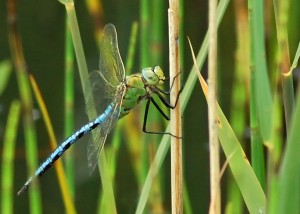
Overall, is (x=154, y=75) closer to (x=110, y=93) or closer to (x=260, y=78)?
(x=110, y=93)

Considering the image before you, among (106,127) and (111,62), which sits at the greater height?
(111,62)

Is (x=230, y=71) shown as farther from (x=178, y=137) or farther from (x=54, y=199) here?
(x=178, y=137)

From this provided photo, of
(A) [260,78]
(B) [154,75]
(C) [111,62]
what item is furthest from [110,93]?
(A) [260,78]

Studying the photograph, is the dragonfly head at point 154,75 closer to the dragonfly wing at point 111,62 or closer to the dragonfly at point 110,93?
the dragonfly at point 110,93

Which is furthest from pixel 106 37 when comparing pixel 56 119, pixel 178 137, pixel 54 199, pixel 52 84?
pixel 52 84

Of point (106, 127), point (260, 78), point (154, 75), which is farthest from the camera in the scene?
point (106, 127)

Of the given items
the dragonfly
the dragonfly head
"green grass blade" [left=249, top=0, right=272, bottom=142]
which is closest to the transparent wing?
the dragonfly

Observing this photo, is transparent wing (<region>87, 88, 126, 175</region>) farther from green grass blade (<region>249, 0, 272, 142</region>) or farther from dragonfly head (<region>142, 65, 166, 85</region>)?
green grass blade (<region>249, 0, 272, 142</region>)

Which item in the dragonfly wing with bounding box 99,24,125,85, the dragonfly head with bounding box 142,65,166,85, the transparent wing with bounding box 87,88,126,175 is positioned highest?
the dragonfly wing with bounding box 99,24,125,85
